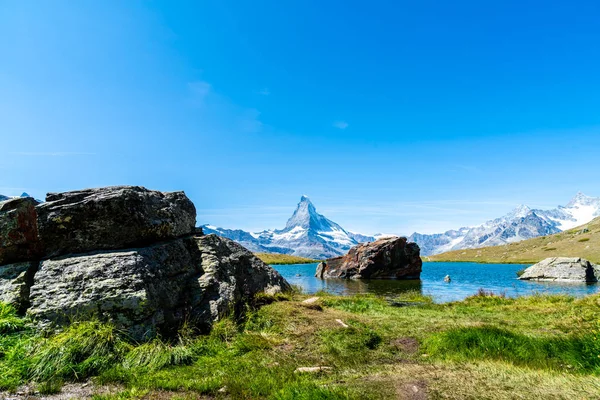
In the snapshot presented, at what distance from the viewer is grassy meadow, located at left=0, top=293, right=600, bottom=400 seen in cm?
836

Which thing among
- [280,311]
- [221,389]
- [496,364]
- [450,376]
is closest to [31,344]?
[221,389]

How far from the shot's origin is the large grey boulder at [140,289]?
12922mm

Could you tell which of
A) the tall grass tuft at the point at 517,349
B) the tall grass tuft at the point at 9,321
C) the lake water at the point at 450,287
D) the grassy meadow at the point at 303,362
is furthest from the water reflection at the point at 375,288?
the tall grass tuft at the point at 9,321

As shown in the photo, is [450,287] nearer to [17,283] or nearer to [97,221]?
[97,221]

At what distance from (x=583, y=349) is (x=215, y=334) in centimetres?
1372

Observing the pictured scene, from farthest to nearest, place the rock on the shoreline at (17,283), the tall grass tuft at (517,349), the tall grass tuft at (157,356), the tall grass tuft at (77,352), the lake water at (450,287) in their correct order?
1. the lake water at (450,287)
2. the rock on the shoreline at (17,283)
3. the tall grass tuft at (157,356)
4. the tall grass tuft at (517,349)
5. the tall grass tuft at (77,352)

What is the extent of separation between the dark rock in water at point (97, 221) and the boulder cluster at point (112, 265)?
0.04 meters

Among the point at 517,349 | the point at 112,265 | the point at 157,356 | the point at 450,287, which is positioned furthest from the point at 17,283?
the point at 450,287

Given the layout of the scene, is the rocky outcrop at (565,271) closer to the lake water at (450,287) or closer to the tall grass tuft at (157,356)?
the lake water at (450,287)

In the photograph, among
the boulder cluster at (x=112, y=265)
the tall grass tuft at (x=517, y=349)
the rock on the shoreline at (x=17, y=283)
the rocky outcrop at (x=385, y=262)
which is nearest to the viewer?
the tall grass tuft at (x=517, y=349)

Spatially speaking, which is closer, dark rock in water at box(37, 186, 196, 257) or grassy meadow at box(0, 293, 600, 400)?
grassy meadow at box(0, 293, 600, 400)

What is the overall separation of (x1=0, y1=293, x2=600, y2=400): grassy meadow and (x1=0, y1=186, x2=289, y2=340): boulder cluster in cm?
93

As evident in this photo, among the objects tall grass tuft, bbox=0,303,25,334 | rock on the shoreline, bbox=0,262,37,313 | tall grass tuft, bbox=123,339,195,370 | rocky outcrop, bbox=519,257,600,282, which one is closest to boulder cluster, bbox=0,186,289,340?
rock on the shoreline, bbox=0,262,37,313

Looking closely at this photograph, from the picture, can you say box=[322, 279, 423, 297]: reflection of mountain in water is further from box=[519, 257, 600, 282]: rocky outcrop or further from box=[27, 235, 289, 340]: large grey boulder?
box=[27, 235, 289, 340]: large grey boulder
